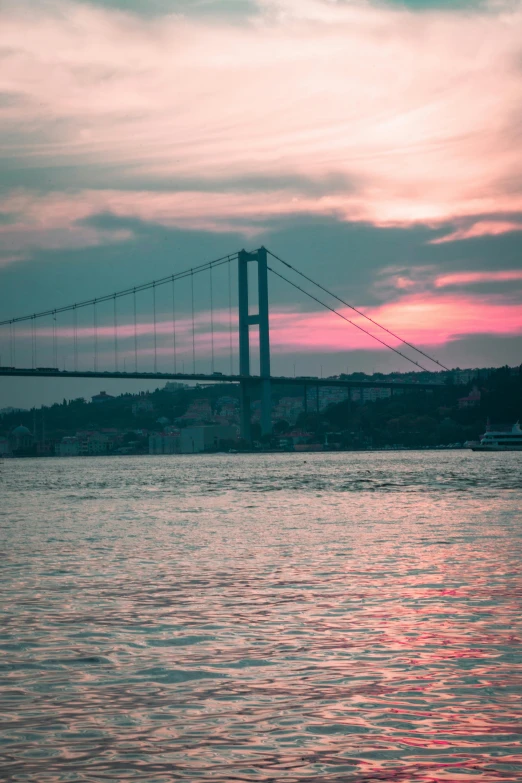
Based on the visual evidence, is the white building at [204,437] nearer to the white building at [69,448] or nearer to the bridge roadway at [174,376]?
the white building at [69,448]

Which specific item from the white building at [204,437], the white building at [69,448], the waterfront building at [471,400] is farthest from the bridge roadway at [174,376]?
the white building at [69,448]

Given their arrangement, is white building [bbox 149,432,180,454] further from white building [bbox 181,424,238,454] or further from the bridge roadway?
the bridge roadway

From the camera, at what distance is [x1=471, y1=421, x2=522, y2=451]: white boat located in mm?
110875

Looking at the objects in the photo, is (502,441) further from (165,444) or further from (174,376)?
(165,444)

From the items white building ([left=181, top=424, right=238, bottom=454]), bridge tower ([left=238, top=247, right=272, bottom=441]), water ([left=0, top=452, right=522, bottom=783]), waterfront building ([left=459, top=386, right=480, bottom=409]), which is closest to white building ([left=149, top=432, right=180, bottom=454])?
white building ([left=181, top=424, right=238, bottom=454])

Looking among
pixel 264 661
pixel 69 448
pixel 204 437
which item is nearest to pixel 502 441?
pixel 204 437

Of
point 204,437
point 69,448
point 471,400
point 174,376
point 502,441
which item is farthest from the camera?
point 69,448

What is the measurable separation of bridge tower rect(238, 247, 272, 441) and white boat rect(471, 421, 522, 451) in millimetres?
25137

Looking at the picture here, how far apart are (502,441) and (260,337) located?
31.0 m

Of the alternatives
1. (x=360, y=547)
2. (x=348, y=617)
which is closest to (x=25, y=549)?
(x=360, y=547)

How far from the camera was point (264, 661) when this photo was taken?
8047mm

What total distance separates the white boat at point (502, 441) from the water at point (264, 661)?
9490 centimetres

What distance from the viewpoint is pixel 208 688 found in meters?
7.21

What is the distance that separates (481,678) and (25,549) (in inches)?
488
